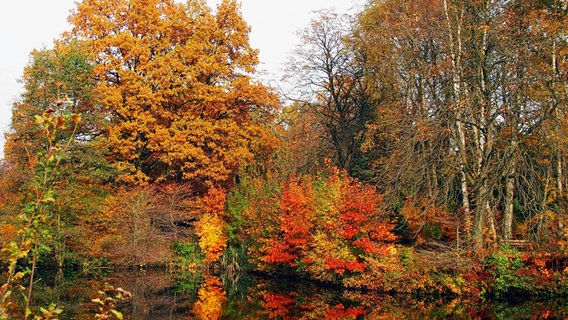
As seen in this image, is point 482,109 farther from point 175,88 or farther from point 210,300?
point 175,88

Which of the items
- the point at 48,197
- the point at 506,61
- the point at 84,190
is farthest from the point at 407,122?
the point at 48,197

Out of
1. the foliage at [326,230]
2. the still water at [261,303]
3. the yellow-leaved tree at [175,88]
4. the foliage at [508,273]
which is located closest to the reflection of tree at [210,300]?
the still water at [261,303]

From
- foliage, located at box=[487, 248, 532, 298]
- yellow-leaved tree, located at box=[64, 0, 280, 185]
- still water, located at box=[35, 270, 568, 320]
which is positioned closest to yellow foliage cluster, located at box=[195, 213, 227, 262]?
yellow-leaved tree, located at box=[64, 0, 280, 185]

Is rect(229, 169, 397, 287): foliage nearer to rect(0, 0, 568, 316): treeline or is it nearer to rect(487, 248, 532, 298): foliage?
rect(0, 0, 568, 316): treeline

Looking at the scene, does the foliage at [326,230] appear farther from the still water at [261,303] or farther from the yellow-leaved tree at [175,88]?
the yellow-leaved tree at [175,88]

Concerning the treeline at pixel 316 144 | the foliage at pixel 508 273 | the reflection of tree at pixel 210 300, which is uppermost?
the treeline at pixel 316 144

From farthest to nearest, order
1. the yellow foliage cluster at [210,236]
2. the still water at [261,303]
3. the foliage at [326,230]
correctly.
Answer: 1. the yellow foliage cluster at [210,236]
2. the foliage at [326,230]
3. the still water at [261,303]

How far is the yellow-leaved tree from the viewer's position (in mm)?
26672

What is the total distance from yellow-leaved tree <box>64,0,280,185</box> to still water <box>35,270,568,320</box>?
6.92 metres

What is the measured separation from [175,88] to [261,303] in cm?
1333

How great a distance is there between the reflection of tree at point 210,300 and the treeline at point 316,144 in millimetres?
2866

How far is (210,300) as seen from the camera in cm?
1798

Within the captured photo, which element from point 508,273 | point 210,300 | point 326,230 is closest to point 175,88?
point 326,230

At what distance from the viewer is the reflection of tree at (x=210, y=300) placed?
15.5 meters
